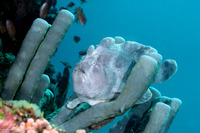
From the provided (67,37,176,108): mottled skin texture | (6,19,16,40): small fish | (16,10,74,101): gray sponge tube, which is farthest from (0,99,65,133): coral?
(6,19,16,40): small fish

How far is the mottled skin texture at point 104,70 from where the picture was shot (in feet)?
6.84

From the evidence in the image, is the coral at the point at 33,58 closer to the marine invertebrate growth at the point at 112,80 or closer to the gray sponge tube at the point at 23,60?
the gray sponge tube at the point at 23,60

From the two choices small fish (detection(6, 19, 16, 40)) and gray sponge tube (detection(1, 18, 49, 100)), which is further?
small fish (detection(6, 19, 16, 40))

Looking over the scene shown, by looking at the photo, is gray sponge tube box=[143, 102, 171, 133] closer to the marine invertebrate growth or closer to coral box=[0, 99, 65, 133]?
the marine invertebrate growth

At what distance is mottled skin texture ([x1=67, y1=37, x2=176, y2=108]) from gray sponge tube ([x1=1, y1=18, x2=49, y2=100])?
737 millimetres

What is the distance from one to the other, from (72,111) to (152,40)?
315ft

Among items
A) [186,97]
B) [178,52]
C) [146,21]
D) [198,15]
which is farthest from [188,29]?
[186,97]

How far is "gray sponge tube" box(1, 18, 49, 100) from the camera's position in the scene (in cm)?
231

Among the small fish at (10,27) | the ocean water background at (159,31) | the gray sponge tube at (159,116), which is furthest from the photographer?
the ocean water background at (159,31)

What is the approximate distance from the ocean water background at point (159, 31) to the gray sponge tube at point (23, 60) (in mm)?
66491

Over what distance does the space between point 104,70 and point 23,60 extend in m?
1.16

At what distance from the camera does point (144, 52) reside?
241 centimetres

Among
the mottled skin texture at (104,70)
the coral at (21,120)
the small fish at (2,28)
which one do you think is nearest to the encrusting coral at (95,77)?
the mottled skin texture at (104,70)

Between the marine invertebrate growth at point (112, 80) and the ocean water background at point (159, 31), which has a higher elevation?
the ocean water background at point (159, 31)
